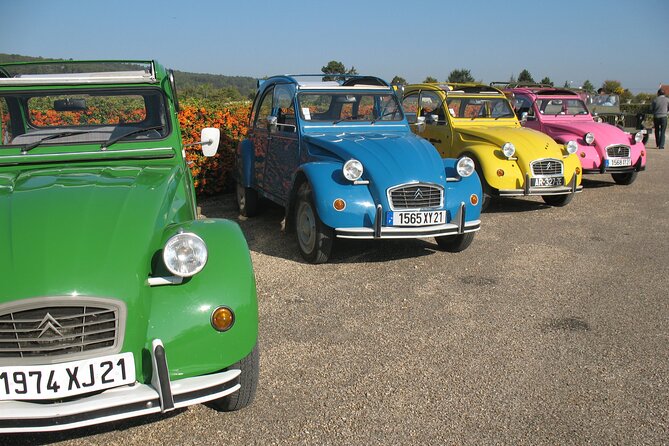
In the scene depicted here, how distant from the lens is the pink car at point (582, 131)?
965cm

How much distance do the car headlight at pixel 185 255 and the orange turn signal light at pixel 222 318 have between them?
22 cm

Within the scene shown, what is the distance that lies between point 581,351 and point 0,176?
3916mm

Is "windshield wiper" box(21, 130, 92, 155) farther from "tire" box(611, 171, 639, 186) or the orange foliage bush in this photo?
"tire" box(611, 171, 639, 186)

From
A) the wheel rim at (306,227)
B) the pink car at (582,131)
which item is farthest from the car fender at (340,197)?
the pink car at (582,131)

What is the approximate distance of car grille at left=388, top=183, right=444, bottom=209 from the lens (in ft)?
17.7

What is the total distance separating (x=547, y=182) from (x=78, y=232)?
22.5ft

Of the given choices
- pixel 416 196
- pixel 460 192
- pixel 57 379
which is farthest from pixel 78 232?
pixel 460 192

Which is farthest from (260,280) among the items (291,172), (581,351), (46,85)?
(581,351)

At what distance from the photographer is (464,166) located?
5836mm

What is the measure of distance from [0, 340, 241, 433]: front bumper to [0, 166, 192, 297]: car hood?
42 cm

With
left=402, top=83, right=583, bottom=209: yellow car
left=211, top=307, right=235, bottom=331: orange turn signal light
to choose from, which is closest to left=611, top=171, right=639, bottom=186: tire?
left=402, top=83, right=583, bottom=209: yellow car

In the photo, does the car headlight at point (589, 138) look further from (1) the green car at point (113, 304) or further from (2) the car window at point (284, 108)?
(1) the green car at point (113, 304)

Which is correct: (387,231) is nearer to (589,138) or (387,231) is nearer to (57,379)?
(57,379)

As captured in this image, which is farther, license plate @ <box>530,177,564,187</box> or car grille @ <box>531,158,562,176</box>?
car grille @ <box>531,158,562,176</box>
